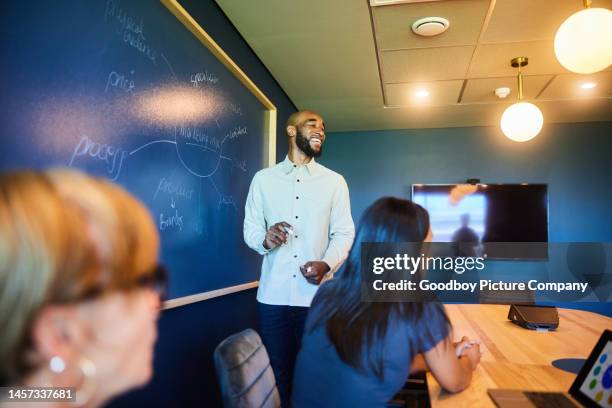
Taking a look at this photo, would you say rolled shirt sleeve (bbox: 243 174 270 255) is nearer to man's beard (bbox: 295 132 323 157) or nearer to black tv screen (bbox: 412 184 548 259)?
man's beard (bbox: 295 132 323 157)

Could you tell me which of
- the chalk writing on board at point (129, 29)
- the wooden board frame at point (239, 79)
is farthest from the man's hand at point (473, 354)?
the chalk writing on board at point (129, 29)

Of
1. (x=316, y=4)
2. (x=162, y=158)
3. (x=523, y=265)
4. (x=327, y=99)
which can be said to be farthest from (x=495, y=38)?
(x=523, y=265)

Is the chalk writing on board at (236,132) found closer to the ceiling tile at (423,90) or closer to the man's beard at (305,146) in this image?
the man's beard at (305,146)

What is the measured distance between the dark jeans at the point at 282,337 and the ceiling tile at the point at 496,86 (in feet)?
8.28

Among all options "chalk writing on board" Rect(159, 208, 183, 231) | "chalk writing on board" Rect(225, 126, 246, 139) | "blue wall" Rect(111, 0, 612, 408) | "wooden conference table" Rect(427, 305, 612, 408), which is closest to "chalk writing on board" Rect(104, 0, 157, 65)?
"chalk writing on board" Rect(159, 208, 183, 231)

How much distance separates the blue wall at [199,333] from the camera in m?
1.68

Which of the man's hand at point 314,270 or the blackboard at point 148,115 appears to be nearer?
the blackboard at point 148,115

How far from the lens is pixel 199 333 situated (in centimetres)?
203

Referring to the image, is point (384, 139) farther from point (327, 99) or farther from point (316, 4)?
point (316, 4)

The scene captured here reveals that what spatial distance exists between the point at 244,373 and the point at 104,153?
33.9 inches

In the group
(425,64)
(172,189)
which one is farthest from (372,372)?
(425,64)

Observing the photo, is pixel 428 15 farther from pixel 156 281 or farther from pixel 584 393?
pixel 156 281

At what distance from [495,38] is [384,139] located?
2.23 meters

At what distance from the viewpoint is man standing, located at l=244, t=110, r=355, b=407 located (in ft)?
6.04
